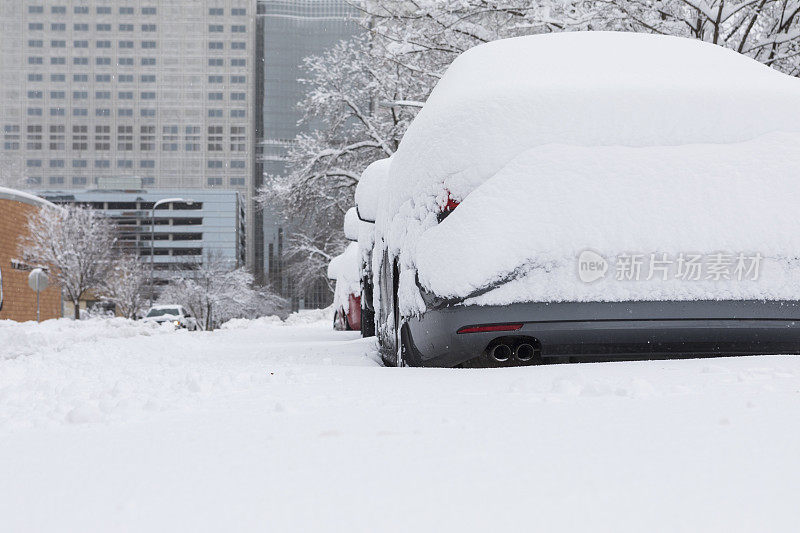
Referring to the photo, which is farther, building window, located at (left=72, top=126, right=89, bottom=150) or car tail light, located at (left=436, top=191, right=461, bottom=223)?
building window, located at (left=72, top=126, right=89, bottom=150)

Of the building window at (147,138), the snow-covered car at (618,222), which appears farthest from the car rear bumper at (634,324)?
the building window at (147,138)

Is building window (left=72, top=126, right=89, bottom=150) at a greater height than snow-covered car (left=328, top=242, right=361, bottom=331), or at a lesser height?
greater

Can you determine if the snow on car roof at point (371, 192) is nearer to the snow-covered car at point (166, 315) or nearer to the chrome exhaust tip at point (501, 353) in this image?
the chrome exhaust tip at point (501, 353)

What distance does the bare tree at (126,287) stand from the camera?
4322cm

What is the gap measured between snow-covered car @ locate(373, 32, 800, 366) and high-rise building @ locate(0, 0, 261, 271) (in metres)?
139

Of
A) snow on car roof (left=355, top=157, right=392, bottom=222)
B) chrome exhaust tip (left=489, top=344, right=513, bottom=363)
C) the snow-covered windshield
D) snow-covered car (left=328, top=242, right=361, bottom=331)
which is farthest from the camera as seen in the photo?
the snow-covered windshield

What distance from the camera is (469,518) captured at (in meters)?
1.30

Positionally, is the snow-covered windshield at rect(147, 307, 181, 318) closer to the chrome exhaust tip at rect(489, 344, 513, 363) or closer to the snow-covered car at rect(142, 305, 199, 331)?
the snow-covered car at rect(142, 305, 199, 331)

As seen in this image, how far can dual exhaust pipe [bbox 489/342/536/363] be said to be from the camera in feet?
11.2

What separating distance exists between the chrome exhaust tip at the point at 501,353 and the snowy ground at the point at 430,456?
0.51 m

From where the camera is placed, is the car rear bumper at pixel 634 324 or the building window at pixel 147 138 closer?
the car rear bumper at pixel 634 324

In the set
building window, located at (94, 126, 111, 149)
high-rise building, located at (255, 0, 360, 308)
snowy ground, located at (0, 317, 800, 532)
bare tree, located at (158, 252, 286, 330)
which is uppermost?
high-rise building, located at (255, 0, 360, 308)

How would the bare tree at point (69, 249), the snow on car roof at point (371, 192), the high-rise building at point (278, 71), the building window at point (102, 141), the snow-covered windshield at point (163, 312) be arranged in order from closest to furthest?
the snow on car roof at point (371, 192) → the snow-covered windshield at point (163, 312) → the bare tree at point (69, 249) → the high-rise building at point (278, 71) → the building window at point (102, 141)

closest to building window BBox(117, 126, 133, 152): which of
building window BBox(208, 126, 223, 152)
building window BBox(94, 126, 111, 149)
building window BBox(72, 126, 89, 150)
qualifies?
building window BBox(94, 126, 111, 149)
